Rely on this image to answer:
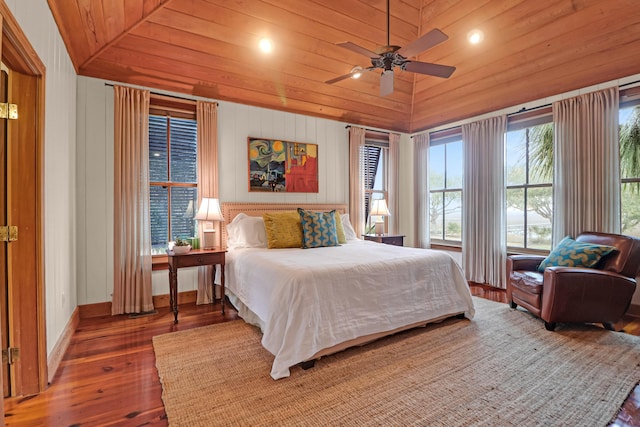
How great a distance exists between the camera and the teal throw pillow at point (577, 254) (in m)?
3.06

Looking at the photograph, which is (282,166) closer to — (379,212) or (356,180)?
(356,180)

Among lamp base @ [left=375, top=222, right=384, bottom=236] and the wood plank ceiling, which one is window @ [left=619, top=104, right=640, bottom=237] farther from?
lamp base @ [left=375, top=222, right=384, bottom=236]

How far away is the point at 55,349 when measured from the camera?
2336 mm

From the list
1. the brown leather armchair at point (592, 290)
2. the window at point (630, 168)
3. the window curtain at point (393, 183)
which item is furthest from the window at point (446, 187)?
the brown leather armchair at point (592, 290)

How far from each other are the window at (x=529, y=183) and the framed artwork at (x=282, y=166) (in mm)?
2857

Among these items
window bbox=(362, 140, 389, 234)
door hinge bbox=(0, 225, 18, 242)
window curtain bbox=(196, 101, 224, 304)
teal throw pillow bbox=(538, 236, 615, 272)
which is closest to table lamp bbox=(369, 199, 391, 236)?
window bbox=(362, 140, 389, 234)

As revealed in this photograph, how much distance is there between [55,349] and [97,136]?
2.22 metres

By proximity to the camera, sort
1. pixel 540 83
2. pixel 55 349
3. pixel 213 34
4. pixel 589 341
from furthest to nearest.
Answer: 1. pixel 540 83
2. pixel 213 34
3. pixel 589 341
4. pixel 55 349

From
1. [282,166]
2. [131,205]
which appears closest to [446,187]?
[282,166]

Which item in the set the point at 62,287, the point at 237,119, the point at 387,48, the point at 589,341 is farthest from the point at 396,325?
the point at 237,119

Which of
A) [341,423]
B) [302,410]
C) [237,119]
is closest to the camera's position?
[341,423]

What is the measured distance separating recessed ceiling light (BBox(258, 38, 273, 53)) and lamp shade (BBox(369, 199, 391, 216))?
8.99 ft

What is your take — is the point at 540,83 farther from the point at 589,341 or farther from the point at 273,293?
the point at 273,293

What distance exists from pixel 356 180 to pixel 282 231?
1971 millimetres
